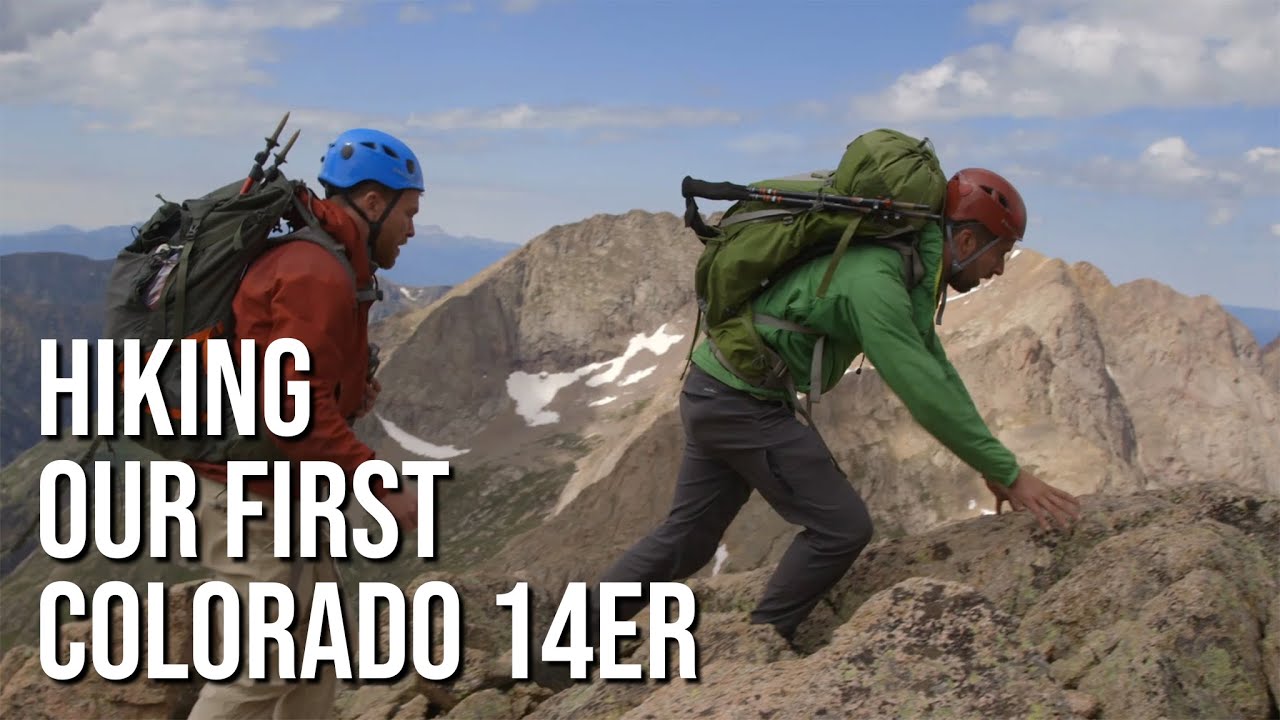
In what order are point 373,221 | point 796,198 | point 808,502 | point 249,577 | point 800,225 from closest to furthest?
point 249,577 → point 373,221 → point 800,225 → point 796,198 → point 808,502

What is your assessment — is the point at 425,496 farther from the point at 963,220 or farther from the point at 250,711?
the point at 963,220

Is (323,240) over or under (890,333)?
over

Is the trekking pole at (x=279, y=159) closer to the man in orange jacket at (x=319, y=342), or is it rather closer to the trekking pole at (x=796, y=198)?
the man in orange jacket at (x=319, y=342)

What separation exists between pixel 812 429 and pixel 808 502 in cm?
53

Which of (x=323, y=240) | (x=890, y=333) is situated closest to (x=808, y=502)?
(x=890, y=333)

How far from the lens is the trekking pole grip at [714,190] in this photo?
7.61 m

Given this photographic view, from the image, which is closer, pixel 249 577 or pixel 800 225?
pixel 249 577

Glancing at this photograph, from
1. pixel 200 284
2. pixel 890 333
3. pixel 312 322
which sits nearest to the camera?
pixel 312 322

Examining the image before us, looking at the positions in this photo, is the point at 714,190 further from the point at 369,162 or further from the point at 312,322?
the point at 312,322

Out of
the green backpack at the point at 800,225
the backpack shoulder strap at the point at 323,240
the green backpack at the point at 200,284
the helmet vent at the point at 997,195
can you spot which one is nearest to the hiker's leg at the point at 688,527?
the green backpack at the point at 800,225

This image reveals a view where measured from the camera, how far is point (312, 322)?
6277 millimetres

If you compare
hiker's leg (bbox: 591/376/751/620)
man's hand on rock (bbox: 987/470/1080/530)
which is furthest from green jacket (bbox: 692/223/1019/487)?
hiker's leg (bbox: 591/376/751/620)

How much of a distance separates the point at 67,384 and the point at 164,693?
4698 millimetres

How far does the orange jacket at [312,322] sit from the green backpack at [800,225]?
2604 mm
